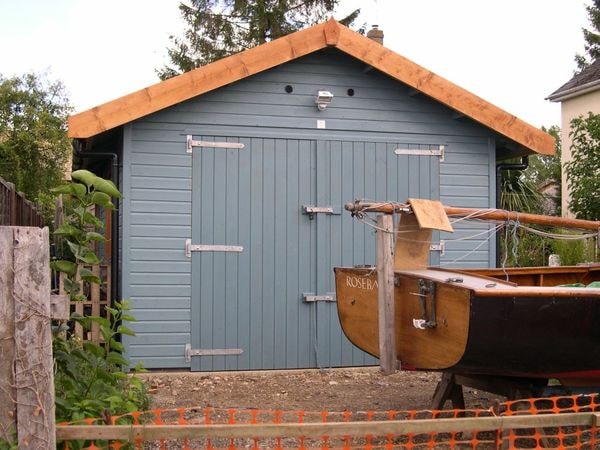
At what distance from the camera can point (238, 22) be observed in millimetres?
25109

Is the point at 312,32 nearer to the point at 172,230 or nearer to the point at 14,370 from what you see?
the point at 172,230

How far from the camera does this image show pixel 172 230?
851cm

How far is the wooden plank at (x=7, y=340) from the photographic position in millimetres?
3576

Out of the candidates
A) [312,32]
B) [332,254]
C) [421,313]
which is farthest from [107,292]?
[421,313]

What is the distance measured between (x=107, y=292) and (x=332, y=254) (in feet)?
7.90

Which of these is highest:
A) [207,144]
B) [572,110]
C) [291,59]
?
[572,110]

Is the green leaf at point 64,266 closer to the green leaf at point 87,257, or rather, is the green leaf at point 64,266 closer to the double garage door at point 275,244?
the green leaf at point 87,257

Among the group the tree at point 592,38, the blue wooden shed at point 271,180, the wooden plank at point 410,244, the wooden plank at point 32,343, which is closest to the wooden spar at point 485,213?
the wooden plank at point 410,244

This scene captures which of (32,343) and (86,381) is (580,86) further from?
(32,343)

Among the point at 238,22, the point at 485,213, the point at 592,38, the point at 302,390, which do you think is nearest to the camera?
the point at 485,213

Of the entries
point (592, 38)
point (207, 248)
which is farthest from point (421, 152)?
point (592, 38)

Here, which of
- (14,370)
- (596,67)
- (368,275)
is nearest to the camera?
(14,370)

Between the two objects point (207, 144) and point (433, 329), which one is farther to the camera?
point (207, 144)

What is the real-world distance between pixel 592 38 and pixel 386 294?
30.5m
